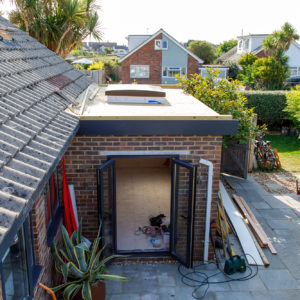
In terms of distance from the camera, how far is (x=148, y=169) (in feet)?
40.8

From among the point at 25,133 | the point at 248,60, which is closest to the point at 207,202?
the point at 25,133

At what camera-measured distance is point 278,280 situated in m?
6.11

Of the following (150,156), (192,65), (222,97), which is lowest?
(150,156)

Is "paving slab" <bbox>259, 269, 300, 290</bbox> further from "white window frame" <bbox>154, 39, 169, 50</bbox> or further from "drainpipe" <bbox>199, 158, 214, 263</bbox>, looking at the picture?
"white window frame" <bbox>154, 39, 169, 50</bbox>

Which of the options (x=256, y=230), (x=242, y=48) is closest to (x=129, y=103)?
(x=256, y=230)

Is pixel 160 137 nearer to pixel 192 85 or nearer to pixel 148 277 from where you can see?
pixel 148 277

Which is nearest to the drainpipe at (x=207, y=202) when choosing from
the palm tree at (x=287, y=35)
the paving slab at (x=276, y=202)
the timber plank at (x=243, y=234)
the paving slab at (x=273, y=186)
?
the timber plank at (x=243, y=234)

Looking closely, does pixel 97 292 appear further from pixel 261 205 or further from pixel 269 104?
pixel 269 104

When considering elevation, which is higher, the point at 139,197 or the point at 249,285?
the point at 139,197

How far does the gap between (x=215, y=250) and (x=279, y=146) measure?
11352mm

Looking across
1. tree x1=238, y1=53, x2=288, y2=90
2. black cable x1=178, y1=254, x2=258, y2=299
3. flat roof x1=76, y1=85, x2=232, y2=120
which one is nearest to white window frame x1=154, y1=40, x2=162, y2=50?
tree x1=238, y1=53, x2=288, y2=90

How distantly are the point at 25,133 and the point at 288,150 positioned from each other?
15.0 meters

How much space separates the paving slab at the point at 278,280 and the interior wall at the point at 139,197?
6.50ft

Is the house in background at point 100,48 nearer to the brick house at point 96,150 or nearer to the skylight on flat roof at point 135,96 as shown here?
the skylight on flat roof at point 135,96
